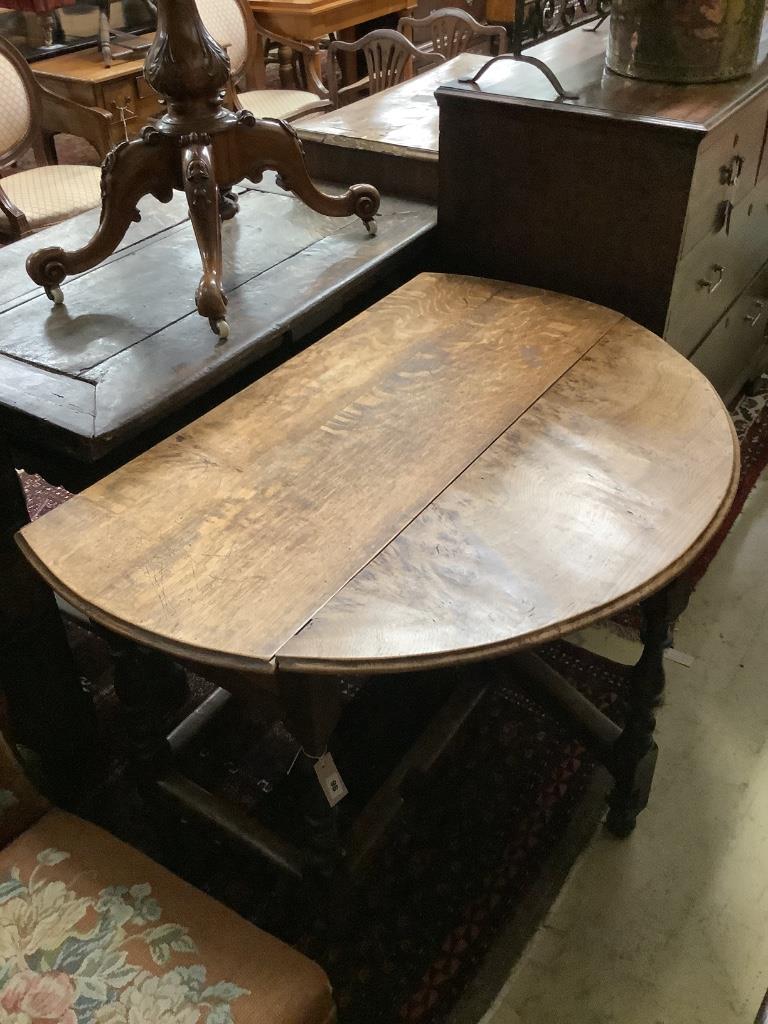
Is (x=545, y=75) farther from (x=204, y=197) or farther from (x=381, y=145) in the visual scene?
(x=204, y=197)

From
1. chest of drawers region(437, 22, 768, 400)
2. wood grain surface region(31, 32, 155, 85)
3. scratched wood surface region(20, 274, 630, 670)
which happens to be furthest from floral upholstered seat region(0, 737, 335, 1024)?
wood grain surface region(31, 32, 155, 85)

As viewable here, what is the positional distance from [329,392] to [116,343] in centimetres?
32

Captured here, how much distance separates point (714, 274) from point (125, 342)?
111 centimetres

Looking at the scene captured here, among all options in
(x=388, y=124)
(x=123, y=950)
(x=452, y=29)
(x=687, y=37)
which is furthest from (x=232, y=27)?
(x=123, y=950)

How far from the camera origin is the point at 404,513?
3.38 feet

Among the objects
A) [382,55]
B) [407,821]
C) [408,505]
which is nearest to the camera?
[408,505]

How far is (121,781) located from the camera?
5.34 feet

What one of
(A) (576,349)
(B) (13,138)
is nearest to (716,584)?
(A) (576,349)

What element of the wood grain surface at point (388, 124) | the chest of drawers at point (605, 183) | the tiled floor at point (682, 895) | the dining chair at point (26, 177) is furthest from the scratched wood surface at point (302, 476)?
the dining chair at point (26, 177)

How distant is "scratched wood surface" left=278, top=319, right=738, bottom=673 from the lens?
88cm

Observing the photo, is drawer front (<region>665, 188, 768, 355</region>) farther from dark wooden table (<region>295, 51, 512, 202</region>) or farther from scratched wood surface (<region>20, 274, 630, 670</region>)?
dark wooden table (<region>295, 51, 512, 202</region>)

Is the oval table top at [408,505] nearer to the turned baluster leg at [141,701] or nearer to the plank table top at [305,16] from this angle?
the turned baluster leg at [141,701]

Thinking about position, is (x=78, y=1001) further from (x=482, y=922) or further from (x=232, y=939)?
(x=482, y=922)

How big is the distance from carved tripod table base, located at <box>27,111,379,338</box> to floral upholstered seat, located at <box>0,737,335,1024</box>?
0.70 metres
